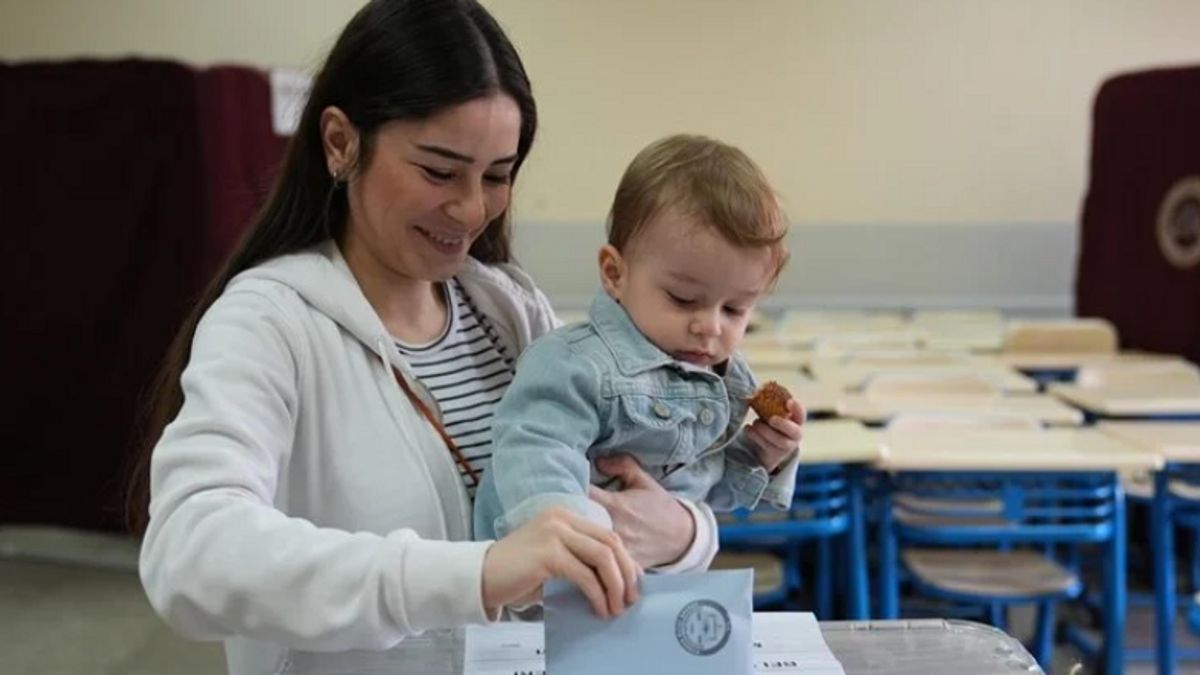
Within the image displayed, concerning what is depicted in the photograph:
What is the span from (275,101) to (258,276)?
10.6ft

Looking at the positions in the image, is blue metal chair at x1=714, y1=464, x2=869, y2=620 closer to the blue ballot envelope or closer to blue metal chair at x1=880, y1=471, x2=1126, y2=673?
blue metal chair at x1=880, y1=471, x2=1126, y2=673

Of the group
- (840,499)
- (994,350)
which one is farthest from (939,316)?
(840,499)

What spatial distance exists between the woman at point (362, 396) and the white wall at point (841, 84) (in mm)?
3904

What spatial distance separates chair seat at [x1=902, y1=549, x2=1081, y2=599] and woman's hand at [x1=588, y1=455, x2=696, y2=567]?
194 cm

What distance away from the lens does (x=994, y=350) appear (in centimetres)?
441

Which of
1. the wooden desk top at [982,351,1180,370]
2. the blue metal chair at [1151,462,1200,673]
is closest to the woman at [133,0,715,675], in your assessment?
the blue metal chair at [1151,462,1200,673]

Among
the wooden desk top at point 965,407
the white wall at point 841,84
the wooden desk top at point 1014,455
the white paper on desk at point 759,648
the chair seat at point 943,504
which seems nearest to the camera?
the white paper on desk at point 759,648

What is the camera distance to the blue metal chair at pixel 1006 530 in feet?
9.02

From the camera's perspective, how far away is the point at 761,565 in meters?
3.04

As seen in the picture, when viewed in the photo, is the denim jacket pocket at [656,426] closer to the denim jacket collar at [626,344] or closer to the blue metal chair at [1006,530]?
the denim jacket collar at [626,344]

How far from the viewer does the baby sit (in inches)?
42.7

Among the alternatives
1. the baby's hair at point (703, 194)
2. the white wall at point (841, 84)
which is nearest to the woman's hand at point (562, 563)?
the baby's hair at point (703, 194)

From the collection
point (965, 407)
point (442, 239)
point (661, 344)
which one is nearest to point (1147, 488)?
point (965, 407)

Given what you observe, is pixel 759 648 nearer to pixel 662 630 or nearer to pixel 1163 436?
pixel 662 630
